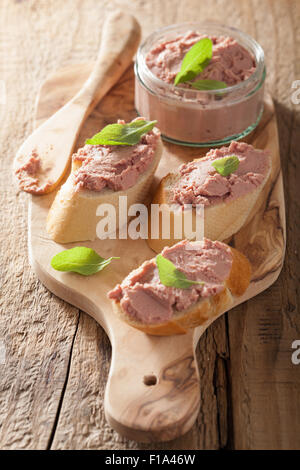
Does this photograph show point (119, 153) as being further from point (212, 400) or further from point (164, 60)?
point (212, 400)

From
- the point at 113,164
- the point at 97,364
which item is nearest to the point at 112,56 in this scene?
the point at 113,164

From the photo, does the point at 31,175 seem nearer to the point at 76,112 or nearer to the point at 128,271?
the point at 76,112

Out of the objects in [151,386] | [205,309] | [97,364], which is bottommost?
[97,364]

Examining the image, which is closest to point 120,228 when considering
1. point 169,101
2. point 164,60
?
point 169,101

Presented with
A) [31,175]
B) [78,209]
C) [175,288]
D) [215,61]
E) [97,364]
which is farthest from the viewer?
[215,61]

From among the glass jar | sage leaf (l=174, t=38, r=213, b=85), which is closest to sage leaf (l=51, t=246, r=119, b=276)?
the glass jar

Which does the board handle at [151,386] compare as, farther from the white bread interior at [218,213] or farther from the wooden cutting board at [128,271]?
the white bread interior at [218,213]
